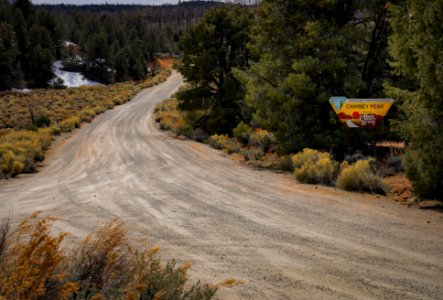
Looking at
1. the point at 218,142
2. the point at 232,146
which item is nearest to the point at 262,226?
the point at 232,146

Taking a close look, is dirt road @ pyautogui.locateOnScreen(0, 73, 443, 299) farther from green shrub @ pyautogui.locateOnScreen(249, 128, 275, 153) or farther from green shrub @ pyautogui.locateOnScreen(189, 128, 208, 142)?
green shrub @ pyautogui.locateOnScreen(189, 128, 208, 142)

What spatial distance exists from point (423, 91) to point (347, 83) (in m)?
5.77

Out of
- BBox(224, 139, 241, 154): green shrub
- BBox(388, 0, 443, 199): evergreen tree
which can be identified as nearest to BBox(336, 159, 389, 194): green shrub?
BBox(388, 0, 443, 199): evergreen tree

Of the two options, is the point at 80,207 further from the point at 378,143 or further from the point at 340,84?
the point at 378,143

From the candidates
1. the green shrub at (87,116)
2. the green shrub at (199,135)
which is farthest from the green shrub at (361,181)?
the green shrub at (87,116)

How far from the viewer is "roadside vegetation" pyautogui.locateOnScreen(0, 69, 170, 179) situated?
17.3 m

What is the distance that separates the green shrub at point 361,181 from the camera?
10266mm

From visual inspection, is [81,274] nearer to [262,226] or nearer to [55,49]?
[262,226]

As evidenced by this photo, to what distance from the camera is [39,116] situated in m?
44.5

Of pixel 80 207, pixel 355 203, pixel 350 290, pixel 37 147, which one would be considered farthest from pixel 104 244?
pixel 37 147

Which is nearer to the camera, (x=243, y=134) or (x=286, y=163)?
(x=286, y=163)

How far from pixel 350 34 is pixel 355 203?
7.58m

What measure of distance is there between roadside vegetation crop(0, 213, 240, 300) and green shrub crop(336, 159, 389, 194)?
7.09 metres

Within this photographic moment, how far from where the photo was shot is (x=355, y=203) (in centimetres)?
901
